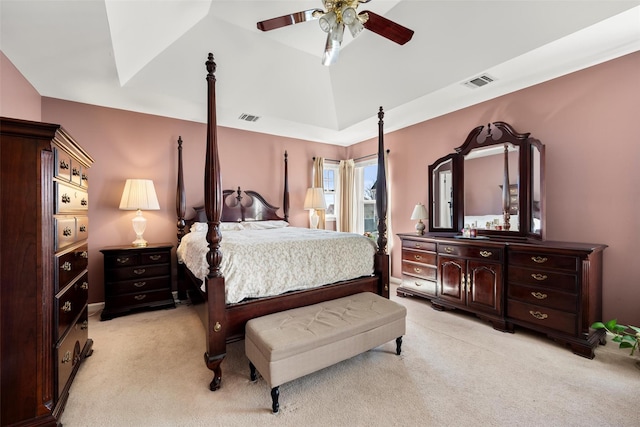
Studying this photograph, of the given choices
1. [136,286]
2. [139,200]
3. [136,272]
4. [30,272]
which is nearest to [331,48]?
[30,272]

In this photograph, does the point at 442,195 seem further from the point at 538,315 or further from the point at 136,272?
the point at 136,272

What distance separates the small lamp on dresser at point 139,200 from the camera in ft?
11.3

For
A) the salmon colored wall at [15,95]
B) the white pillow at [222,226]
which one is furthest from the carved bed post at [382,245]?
the salmon colored wall at [15,95]

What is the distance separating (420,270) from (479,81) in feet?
8.01

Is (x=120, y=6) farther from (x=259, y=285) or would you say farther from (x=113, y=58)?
(x=259, y=285)

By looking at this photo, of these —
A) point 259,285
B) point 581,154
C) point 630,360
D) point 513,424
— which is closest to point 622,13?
point 581,154

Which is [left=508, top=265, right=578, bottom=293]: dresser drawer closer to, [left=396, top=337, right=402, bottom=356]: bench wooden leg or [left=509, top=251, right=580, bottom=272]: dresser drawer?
[left=509, top=251, right=580, bottom=272]: dresser drawer

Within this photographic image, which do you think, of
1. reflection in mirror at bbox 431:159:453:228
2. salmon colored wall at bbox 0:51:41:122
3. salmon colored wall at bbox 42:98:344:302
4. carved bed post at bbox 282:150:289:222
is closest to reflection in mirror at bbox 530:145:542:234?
reflection in mirror at bbox 431:159:453:228

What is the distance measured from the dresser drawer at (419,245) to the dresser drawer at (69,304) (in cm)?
364

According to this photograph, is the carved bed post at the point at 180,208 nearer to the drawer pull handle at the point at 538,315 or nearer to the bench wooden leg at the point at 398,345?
the bench wooden leg at the point at 398,345

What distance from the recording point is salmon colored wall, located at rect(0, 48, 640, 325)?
2.48 metres

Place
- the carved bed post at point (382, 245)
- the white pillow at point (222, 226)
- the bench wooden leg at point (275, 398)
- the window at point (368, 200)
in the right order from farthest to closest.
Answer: the window at point (368, 200) < the white pillow at point (222, 226) < the carved bed post at point (382, 245) < the bench wooden leg at point (275, 398)

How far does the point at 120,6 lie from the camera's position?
214 centimetres

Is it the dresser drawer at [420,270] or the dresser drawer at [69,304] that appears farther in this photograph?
the dresser drawer at [420,270]
